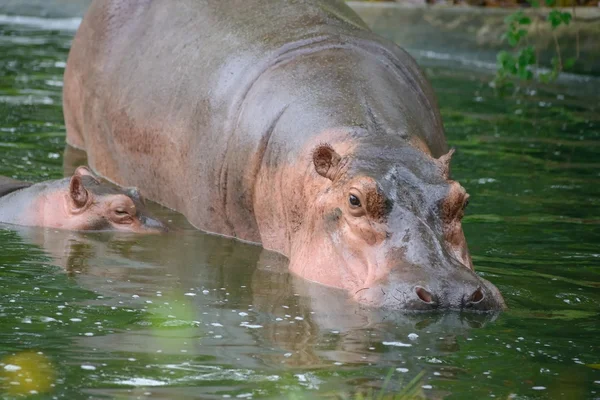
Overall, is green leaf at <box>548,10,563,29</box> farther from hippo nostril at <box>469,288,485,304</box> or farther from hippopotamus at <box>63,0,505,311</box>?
hippo nostril at <box>469,288,485,304</box>

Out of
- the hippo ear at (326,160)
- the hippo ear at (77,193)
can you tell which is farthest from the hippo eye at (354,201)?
the hippo ear at (77,193)

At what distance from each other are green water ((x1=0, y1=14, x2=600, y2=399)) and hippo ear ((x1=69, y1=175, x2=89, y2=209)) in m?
0.23

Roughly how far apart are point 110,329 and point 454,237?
1.48 meters

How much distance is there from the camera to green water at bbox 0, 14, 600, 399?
4016mm

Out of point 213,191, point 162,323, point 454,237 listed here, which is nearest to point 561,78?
point 213,191

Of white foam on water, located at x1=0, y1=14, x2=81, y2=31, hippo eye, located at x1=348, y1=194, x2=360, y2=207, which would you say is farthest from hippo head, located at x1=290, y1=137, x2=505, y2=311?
white foam on water, located at x1=0, y1=14, x2=81, y2=31

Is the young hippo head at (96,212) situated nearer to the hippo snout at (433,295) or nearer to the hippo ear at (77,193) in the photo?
the hippo ear at (77,193)

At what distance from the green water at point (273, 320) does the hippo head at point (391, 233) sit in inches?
3.5

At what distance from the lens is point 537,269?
236 inches

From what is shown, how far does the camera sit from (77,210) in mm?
6762

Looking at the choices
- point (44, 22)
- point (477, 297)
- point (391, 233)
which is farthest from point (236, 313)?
point (44, 22)

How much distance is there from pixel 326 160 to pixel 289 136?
1.89 ft

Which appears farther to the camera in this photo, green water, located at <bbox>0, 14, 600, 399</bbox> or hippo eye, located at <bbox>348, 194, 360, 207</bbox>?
hippo eye, located at <bbox>348, 194, 360, 207</bbox>

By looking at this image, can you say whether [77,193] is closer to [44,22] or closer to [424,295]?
[424,295]
